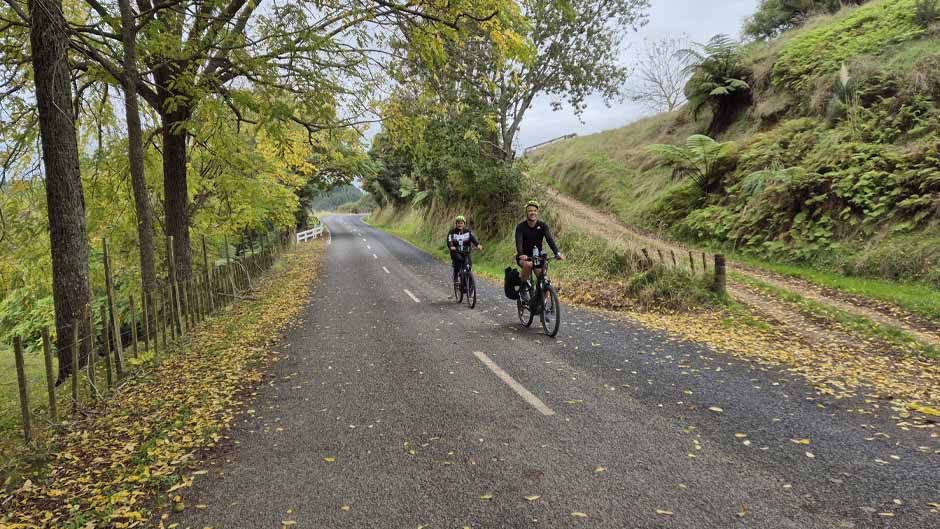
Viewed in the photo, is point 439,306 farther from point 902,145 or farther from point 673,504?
point 902,145

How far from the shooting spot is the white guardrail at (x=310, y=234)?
39109 millimetres

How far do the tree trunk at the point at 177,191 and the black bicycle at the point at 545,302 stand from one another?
7.18m

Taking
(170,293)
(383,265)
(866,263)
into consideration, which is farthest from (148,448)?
(383,265)

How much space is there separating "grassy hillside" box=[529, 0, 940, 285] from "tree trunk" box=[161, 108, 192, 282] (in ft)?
44.8

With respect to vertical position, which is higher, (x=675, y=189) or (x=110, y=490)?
(x=675, y=189)

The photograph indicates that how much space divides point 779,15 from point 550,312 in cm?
2388

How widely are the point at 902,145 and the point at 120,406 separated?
15363 millimetres

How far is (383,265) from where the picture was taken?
2059 centimetres

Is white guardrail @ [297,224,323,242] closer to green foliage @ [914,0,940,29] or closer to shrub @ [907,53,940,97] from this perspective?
shrub @ [907,53,940,97]

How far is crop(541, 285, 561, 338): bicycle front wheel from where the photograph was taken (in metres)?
7.57

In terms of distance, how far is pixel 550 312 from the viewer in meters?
7.75

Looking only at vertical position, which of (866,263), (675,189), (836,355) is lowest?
(836,355)

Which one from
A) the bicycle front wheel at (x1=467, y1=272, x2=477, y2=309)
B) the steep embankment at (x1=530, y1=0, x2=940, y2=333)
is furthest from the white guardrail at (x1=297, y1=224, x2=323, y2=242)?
the bicycle front wheel at (x1=467, y1=272, x2=477, y2=309)

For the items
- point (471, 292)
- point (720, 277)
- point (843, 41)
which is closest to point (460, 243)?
point (471, 292)
